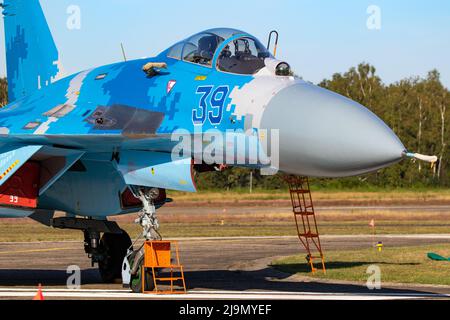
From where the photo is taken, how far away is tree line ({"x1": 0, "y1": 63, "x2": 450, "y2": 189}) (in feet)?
214

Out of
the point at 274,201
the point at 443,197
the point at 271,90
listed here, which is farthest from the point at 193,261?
the point at 443,197

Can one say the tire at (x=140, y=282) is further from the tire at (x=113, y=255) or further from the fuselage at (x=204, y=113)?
the tire at (x=113, y=255)

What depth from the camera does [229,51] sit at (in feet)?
47.8

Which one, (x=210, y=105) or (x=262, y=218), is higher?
(x=210, y=105)

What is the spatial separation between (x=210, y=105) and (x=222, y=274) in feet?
22.1

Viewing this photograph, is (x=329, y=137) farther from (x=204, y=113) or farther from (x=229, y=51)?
(x=229, y=51)

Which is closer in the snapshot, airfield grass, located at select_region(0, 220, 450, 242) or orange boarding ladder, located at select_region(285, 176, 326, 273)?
orange boarding ladder, located at select_region(285, 176, 326, 273)

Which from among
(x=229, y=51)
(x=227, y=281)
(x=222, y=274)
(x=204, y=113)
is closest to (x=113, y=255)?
(x=227, y=281)

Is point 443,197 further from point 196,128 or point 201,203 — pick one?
→ point 196,128

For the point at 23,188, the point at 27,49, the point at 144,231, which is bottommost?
the point at 144,231

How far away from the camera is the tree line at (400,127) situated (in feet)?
214

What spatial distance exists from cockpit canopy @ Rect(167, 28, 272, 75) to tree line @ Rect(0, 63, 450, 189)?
3814 centimetres

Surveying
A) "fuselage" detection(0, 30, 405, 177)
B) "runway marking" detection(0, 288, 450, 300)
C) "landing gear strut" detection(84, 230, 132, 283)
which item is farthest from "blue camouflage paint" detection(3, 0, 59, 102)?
"runway marking" detection(0, 288, 450, 300)

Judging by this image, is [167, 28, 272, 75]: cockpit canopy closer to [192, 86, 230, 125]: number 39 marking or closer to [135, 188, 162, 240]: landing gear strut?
[192, 86, 230, 125]: number 39 marking
